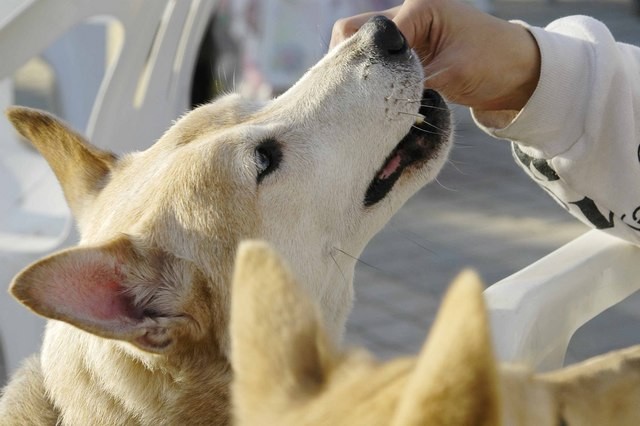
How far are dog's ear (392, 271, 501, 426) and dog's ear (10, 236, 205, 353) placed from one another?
100cm

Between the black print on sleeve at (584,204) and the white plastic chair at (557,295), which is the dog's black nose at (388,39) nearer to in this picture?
the black print on sleeve at (584,204)

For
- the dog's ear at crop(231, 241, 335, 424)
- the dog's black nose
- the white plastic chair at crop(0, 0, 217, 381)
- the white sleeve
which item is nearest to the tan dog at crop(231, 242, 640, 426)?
the dog's ear at crop(231, 241, 335, 424)

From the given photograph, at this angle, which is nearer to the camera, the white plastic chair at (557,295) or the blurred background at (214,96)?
the white plastic chair at (557,295)

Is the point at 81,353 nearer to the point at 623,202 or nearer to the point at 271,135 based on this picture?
the point at 271,135

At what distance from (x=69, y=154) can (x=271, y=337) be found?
137cm

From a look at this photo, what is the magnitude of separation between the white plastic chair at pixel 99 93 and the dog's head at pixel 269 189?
3.79 ft

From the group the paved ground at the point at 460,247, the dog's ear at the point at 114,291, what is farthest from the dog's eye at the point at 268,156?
the paved ground at the point at 460,247

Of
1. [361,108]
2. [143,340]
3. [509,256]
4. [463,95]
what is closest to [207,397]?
[143,340]

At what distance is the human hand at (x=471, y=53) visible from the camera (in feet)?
6.90

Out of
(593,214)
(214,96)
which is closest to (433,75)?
(593,214)

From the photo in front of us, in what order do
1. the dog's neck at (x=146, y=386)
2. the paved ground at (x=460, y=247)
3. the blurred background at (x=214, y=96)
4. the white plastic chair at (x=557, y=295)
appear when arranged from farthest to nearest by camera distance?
the paved ground at (x=460, y=247)
the blurred background at (x=214, y=96)
the dog's neck at (x=146, y=386)
the white plastic chair at (x=557, y=295)

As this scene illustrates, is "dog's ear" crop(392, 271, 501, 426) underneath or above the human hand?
above

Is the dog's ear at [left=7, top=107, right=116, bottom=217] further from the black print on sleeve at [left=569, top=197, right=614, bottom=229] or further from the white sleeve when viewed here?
the black print on sleeve at [left=569, top=197, right=614, bottom=229]

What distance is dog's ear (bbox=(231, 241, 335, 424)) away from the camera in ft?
3.73
